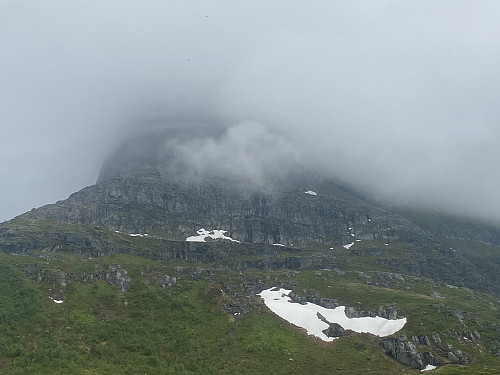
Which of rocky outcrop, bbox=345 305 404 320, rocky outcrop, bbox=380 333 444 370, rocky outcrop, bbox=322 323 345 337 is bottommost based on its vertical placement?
rocky outcrop, bbox=380 333 444 370

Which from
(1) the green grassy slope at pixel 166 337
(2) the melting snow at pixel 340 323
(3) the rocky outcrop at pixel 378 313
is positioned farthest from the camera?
(3) the rocky outcrop at pixel 378 313

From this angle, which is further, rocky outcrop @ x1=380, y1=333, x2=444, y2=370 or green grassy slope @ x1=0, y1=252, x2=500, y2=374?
rocky outcrop @ x1=380, y1=333, x2=444, y2=370

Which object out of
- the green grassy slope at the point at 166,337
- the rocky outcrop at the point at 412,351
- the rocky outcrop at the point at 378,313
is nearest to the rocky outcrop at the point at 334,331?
the green grassy slope at the point at 166,337

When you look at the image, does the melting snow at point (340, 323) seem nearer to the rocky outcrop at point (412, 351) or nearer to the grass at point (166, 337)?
→ the grass at point (166, 337)

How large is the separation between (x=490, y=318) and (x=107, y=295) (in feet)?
603

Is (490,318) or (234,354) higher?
(490,318)

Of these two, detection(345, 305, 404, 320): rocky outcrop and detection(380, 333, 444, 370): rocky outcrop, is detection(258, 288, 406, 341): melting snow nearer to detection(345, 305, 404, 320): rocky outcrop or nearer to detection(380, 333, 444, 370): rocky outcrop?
detection(345, 305, 404, 320): rocky outcrop

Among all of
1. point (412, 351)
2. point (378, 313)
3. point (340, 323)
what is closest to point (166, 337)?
point (340, 323)

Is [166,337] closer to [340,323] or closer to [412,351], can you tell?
[340,323]

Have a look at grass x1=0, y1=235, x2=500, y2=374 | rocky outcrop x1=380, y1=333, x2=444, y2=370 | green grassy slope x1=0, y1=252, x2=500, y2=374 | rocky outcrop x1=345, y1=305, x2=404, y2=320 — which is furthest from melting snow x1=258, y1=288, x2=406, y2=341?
rocky outcrop x1=380, y1=333, x2=444, y2=370

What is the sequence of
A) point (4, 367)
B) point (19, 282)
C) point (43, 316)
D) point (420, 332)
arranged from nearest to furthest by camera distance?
point (4, 367)
point (43, 316)
point (420, 332)
point (19, 282)

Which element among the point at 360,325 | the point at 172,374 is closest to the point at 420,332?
the point at 360,325

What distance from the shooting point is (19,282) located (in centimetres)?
18525

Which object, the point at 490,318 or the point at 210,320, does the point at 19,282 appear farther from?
the point at 490,318
